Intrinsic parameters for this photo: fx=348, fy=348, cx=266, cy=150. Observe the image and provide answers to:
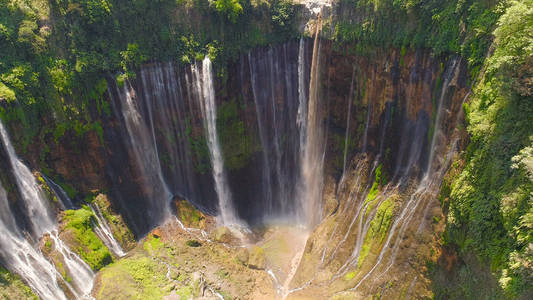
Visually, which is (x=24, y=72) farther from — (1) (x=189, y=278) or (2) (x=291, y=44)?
(2) (x=291, y=44)

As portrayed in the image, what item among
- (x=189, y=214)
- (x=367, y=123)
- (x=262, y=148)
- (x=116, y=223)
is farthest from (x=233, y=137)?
(x=116, y=223)

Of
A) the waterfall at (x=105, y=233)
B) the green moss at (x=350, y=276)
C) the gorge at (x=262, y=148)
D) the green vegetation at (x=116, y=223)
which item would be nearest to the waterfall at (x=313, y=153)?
the gorge at (x=262, y=148)

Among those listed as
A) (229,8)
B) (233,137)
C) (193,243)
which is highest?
(229,8)

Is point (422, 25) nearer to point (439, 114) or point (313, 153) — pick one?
point (439, 114)

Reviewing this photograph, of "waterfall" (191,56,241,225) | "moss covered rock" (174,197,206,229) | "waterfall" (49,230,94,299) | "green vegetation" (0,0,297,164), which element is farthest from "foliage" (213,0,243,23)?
"waterfall" (49,230,94,299)

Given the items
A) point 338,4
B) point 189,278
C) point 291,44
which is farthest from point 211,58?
point 189,278

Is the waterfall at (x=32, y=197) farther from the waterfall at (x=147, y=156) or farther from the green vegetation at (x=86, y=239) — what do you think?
the waterfall at (x=147, y=156)
